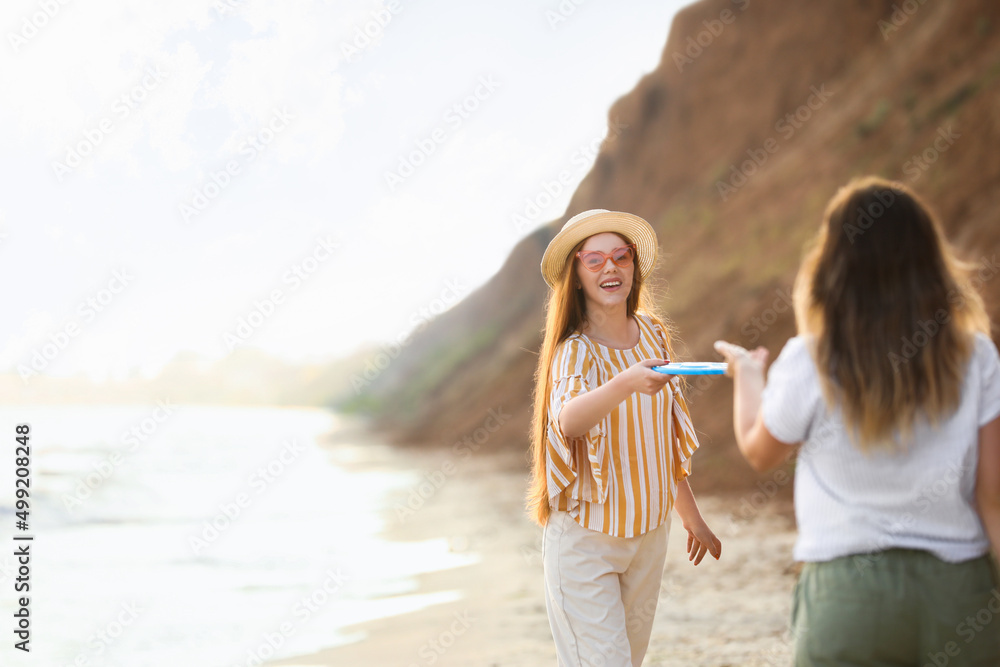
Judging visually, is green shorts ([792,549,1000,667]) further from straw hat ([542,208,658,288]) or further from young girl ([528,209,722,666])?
straw hat ([542,208,658,288])

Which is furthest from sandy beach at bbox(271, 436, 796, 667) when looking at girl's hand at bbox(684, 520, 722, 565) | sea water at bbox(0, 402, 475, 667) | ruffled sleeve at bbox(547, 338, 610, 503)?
ruffled sleeve at bbox(547, 338, 610, 503)

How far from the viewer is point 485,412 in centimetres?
3741

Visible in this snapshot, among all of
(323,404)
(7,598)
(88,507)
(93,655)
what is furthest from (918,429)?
(323,404)

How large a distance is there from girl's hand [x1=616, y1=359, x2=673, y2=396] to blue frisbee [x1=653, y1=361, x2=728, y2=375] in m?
0.02

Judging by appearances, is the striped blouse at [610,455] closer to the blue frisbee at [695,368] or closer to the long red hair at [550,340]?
the long red hair at [550,340]

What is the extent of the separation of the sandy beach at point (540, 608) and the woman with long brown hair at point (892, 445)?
3.59 m

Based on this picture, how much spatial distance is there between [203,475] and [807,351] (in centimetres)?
2936

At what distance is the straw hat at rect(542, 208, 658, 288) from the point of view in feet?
10.3

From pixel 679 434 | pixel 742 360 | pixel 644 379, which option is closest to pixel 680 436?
pixel 679 434

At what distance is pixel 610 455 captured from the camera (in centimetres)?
284

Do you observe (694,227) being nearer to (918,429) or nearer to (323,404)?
(918,429)

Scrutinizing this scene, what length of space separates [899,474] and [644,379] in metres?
0.79

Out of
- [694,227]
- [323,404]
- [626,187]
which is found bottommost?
[323,404]

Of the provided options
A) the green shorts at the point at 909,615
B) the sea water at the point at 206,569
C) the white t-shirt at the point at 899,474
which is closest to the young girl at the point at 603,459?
the white t-shirt at the point at 899,474
